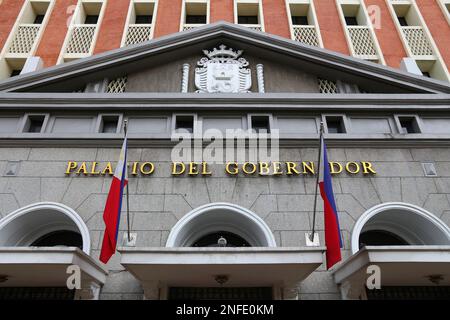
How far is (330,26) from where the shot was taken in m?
19.8

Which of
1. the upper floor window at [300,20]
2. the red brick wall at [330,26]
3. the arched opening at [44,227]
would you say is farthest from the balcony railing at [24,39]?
the red brick wall at [330,26]

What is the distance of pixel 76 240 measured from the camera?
373 inches

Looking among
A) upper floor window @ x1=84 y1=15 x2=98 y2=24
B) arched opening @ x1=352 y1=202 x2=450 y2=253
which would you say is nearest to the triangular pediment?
arched opening @ x1=352 y1=202 x2=450 y2=253

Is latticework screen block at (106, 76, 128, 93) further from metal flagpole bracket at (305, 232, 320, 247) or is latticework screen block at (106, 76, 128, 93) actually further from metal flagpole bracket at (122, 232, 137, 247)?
metal flagpole bracket at (305, 232, 320, 247)

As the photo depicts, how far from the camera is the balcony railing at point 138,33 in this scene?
19.1m

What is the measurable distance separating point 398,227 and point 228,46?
7.89 m

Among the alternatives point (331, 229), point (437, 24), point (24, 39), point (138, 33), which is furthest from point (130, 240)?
point (437, 24)

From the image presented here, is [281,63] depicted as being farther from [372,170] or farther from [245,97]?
[372,170]

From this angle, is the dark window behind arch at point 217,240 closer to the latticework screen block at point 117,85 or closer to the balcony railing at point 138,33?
the latticework screen block at point 117,85

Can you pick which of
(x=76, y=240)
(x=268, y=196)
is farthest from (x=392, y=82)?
(x=76, y=240)

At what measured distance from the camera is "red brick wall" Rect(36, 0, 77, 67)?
1852 cm

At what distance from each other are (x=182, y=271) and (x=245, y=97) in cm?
553

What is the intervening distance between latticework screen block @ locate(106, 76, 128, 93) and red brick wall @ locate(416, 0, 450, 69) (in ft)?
55.1

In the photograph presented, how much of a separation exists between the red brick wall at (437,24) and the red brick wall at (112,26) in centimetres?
1736
